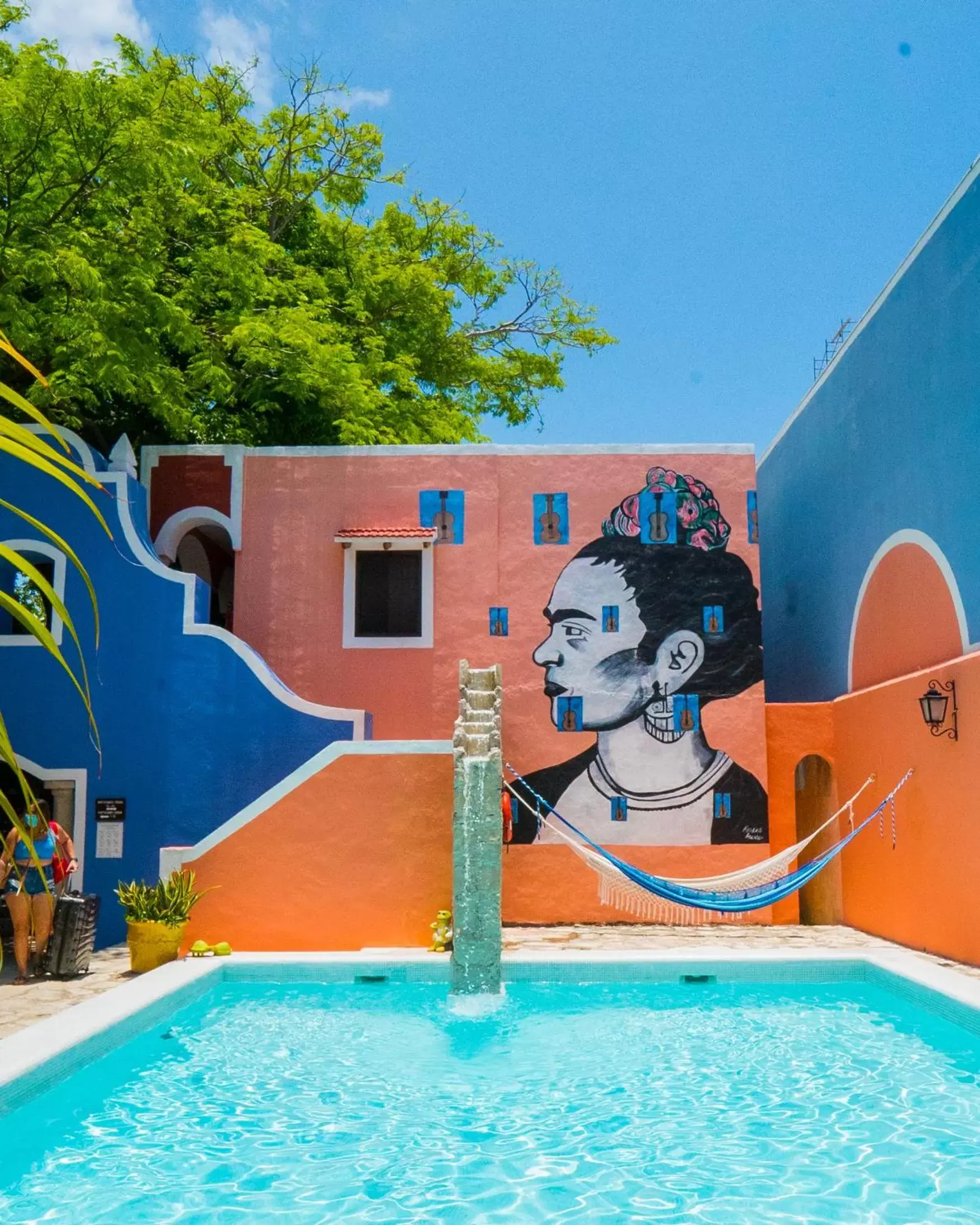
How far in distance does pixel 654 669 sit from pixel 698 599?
2.99 ft

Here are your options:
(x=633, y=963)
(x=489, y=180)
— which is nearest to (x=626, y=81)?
(x=489, y=180)

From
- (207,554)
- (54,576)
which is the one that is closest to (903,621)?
(54,576)

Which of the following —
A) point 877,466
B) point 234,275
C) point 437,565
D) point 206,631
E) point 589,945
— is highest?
point 234,275

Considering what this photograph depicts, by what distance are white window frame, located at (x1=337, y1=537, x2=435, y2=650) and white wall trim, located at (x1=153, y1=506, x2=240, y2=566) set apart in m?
1.34

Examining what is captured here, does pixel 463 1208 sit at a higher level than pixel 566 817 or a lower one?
lower

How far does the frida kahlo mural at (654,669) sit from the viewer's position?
1136 centimetres

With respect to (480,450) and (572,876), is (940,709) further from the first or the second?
(480,450)

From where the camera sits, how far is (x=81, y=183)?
10.6 meters

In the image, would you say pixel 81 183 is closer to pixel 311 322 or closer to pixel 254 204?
pixel 311 322

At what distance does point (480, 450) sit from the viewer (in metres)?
12.0

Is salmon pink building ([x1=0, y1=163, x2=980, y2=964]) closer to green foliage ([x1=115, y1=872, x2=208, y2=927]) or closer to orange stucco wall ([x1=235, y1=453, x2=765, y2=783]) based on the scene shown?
orange stucco wall ([x1=235, y1=453, x2=765, y2=783])

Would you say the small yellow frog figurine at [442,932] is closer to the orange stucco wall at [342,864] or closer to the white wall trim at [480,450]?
the orange stucco wall at [342,864]

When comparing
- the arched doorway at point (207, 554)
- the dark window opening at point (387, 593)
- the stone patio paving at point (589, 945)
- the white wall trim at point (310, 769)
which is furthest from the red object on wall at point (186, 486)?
the stone patio paving at point (589, 945)

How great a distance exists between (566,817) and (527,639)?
1.96 meters
